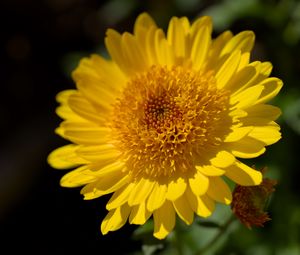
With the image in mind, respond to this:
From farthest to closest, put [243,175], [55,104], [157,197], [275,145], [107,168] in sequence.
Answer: [55,104], [275,145], [107,168], [157,197], [243,175]

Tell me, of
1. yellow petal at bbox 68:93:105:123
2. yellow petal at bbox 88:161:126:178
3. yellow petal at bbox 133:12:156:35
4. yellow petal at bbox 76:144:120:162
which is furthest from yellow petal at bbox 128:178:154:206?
yellow petal at bbox 133:12:156:35

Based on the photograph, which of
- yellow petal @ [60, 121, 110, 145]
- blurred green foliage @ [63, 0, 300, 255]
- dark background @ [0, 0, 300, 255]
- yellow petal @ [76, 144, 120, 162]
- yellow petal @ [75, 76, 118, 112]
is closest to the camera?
yellow petal @ [76, 144, 120, 162]

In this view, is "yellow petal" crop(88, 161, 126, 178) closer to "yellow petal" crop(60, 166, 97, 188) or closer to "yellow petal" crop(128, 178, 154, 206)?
"yellow petal" crop(60, 166, 97, 188)

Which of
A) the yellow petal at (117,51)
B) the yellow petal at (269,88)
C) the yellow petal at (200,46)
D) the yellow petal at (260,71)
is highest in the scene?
the yellow petal at (117,51)

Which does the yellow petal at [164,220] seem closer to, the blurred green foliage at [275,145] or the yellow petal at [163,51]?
the blurred green foliage at [275,145]

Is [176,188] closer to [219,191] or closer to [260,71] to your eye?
[219,191]

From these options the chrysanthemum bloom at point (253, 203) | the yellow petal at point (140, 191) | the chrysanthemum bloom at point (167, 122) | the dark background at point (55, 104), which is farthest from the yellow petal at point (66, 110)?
the dark background at point (55, 104)

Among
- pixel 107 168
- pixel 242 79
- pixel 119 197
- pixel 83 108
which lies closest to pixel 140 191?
pixel 119 197
